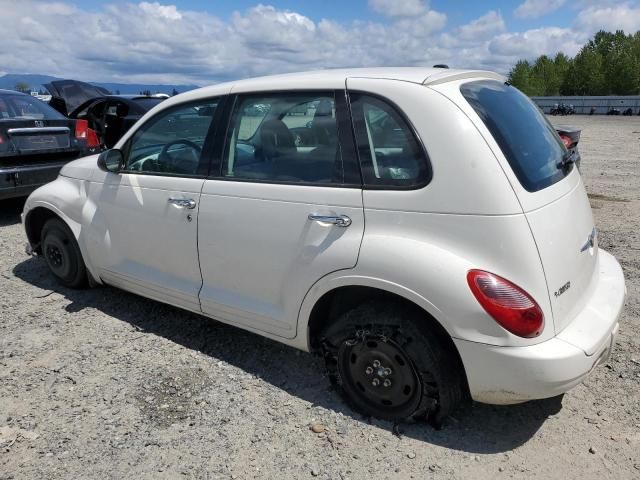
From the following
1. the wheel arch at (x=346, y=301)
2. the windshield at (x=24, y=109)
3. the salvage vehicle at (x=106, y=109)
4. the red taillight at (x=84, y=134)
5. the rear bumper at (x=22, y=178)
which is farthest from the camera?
the salvage vehicle at (x=106, y=109)

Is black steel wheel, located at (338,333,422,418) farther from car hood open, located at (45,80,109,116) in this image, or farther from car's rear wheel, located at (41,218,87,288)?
car hood open, located at (45,80,109,116)

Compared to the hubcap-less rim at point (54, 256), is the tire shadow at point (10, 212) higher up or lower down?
lower down

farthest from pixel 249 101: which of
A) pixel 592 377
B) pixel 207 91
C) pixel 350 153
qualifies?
pixel 592 377

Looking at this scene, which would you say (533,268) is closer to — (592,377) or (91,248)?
(592,377)

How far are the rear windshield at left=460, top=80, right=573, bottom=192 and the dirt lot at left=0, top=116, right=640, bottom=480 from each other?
1.35 metres

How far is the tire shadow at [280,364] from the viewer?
2797 millimetres

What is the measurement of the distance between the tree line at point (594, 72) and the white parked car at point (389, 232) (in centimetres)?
8181

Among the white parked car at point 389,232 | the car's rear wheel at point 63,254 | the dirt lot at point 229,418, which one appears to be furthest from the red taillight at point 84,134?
the white parked car at point 389,232

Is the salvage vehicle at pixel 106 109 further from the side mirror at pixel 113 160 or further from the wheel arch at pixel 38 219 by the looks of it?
the side mirror at pixel 113 160

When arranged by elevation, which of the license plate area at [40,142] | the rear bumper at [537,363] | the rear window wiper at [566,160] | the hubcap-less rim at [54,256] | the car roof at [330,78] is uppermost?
the car roof at [330,78]

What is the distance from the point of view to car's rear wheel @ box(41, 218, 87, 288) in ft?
14.4

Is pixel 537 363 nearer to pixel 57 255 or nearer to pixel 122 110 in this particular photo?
pixel 57 255

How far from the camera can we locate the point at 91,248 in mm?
4074

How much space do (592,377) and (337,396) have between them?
5.34ft
